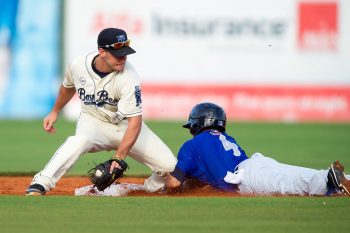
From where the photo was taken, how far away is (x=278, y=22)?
21047mm

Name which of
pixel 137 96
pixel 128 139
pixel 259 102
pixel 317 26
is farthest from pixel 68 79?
pixel 317 26

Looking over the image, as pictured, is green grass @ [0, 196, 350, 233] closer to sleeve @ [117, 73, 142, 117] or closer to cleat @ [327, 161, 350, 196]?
cleat @ [327, 161, 350, 196]

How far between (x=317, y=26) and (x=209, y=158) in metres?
13.1

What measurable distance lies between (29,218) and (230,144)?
245cm

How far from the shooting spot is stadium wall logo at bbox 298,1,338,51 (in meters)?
21.1

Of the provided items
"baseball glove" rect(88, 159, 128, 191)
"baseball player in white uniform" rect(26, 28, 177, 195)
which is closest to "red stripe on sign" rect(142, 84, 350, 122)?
"baseball player in white uniform" rect(26, 28, 177, 195)

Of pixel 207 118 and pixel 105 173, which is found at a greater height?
pixel 207 118

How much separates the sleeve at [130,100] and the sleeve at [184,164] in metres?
0.56

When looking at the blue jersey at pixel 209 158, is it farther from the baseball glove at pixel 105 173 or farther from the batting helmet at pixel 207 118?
the baseball glove at pixel 105 173

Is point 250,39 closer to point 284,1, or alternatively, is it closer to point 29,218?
point 284,1

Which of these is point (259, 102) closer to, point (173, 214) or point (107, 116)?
point (107, 116)

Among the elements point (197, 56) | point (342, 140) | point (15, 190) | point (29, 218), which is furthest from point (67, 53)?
point (29, 218)

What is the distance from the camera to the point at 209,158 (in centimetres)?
854

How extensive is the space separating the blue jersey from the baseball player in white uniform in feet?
1.68
